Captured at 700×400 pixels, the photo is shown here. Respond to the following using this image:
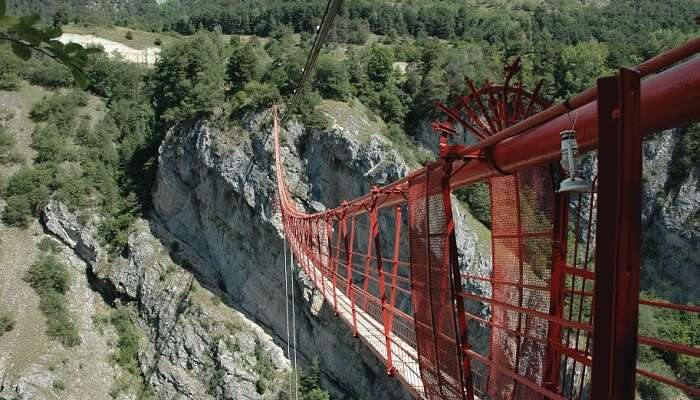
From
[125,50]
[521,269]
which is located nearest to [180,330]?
[521,269]

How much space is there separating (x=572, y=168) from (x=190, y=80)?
27.6 meters

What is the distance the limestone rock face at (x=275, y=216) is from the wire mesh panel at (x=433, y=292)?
57.1 feet

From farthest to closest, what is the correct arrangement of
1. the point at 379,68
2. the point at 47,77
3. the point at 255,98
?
the point at 47,77 → the point at 379,68 → the point at 255,98

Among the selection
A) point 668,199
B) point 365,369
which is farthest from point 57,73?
point 668,199

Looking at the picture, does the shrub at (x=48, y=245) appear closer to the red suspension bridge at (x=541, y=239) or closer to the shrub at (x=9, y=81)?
the shrub at (x=9, y=81)

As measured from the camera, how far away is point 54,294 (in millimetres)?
22297

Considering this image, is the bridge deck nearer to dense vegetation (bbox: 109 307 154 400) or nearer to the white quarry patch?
dense vegetation (bbox: 109 307 154 400)

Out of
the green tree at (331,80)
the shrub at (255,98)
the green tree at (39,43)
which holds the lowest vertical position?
the green tree at (39,43)

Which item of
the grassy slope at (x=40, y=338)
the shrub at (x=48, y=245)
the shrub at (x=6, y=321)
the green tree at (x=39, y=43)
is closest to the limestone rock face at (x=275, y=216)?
the grassy slope at (x=40, y=338)

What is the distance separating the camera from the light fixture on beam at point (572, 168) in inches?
51.9

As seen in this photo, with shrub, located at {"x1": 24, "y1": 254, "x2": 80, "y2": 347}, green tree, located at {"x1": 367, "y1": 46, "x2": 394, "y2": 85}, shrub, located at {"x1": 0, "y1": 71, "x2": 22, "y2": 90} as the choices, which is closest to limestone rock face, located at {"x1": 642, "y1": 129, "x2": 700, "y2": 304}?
green tree, located at {"x1": 367, "y1": 46, "x2": 394, "y2": 85}

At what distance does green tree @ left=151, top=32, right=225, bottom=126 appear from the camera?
23.8m

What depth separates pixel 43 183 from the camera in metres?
25.6

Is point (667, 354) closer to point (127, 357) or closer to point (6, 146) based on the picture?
point (127, 357)
